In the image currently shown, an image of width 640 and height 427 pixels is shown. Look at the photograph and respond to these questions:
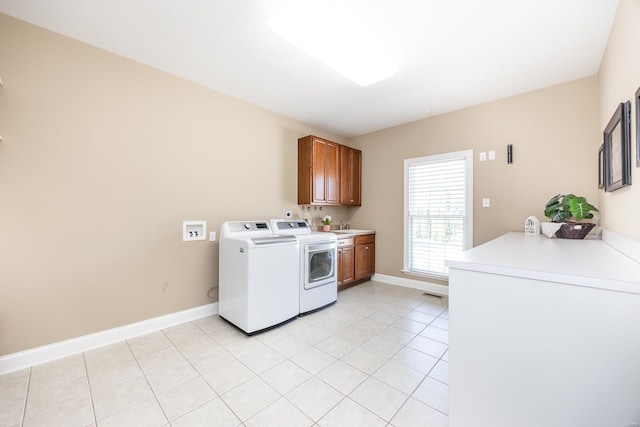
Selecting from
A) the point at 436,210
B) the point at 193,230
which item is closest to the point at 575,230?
the point at 436,210

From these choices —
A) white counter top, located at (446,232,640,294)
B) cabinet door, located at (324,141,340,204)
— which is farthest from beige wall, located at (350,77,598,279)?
white counter top, located at (446,232,640,294)

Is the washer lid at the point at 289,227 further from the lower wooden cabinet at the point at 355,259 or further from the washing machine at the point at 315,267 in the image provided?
the lower wooden cabinet at the point at 355,259

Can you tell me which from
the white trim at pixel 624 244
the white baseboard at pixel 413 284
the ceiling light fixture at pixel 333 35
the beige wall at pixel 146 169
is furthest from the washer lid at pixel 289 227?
the white trim at pixel 624 244

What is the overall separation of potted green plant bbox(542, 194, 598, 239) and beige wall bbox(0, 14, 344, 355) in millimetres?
3618

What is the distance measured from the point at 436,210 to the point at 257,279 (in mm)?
2872

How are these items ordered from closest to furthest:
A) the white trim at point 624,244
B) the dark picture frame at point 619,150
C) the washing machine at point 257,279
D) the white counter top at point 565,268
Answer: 1. the white counter top at point 565,268
2. the white trim at point 624,244
3. the dark picture frame at point 619,150
4. the washing machine at point 257,279

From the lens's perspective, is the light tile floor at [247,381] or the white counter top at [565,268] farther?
the light tile floor at [247,381]

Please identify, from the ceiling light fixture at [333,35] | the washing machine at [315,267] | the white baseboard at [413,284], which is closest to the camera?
the ceiling light fixture at [333,35]

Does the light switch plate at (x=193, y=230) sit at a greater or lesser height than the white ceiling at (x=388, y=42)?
lesser

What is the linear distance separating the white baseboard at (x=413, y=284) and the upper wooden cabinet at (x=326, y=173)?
56.6 inches

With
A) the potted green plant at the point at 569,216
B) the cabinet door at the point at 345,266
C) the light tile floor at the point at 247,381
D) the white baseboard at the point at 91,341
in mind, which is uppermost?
the potted green plant at the point at 569,216

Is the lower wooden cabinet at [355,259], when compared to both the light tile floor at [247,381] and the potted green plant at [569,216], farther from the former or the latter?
the potted green plant at [569,216]

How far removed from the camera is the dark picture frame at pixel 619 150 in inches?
62.8

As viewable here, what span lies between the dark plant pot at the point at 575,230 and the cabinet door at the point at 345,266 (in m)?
2.48
